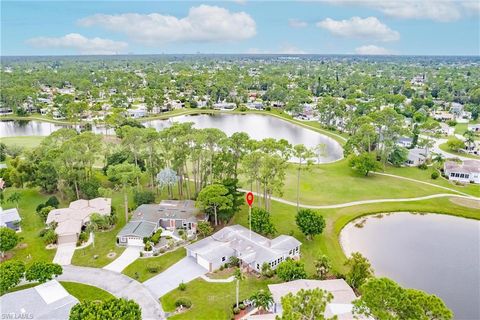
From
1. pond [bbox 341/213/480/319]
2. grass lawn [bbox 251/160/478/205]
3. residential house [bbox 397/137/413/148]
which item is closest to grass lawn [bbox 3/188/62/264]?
grass lawn [bbox 251/160/478/205]

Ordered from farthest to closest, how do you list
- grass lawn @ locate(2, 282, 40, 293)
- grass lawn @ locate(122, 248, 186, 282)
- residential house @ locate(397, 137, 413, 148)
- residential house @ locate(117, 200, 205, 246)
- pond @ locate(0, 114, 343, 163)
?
pond @ locate(0, 114, 343, 163) → residential house @ locate(397, 137, 413, 148) → residential house @ locate(117, 200, 205, 246) → grass lawn @ locate(122, 248, 186, 282) → grass lawn @ locate(2, 282, 40, 293)

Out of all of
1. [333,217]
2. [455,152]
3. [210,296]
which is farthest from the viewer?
[455,152]

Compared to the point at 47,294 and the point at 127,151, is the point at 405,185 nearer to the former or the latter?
the point at 127,151

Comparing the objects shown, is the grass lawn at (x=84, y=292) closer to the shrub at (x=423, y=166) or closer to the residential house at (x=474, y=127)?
the shrub at (x=423, y=166)

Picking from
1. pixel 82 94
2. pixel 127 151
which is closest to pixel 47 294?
pixel 127 151

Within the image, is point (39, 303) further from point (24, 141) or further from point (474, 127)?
point (474, 127)

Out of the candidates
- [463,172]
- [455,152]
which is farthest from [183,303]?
[455,152]

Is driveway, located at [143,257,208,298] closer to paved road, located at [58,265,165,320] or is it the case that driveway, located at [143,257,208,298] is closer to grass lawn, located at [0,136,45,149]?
paved road, located at [58,265,165,320]
